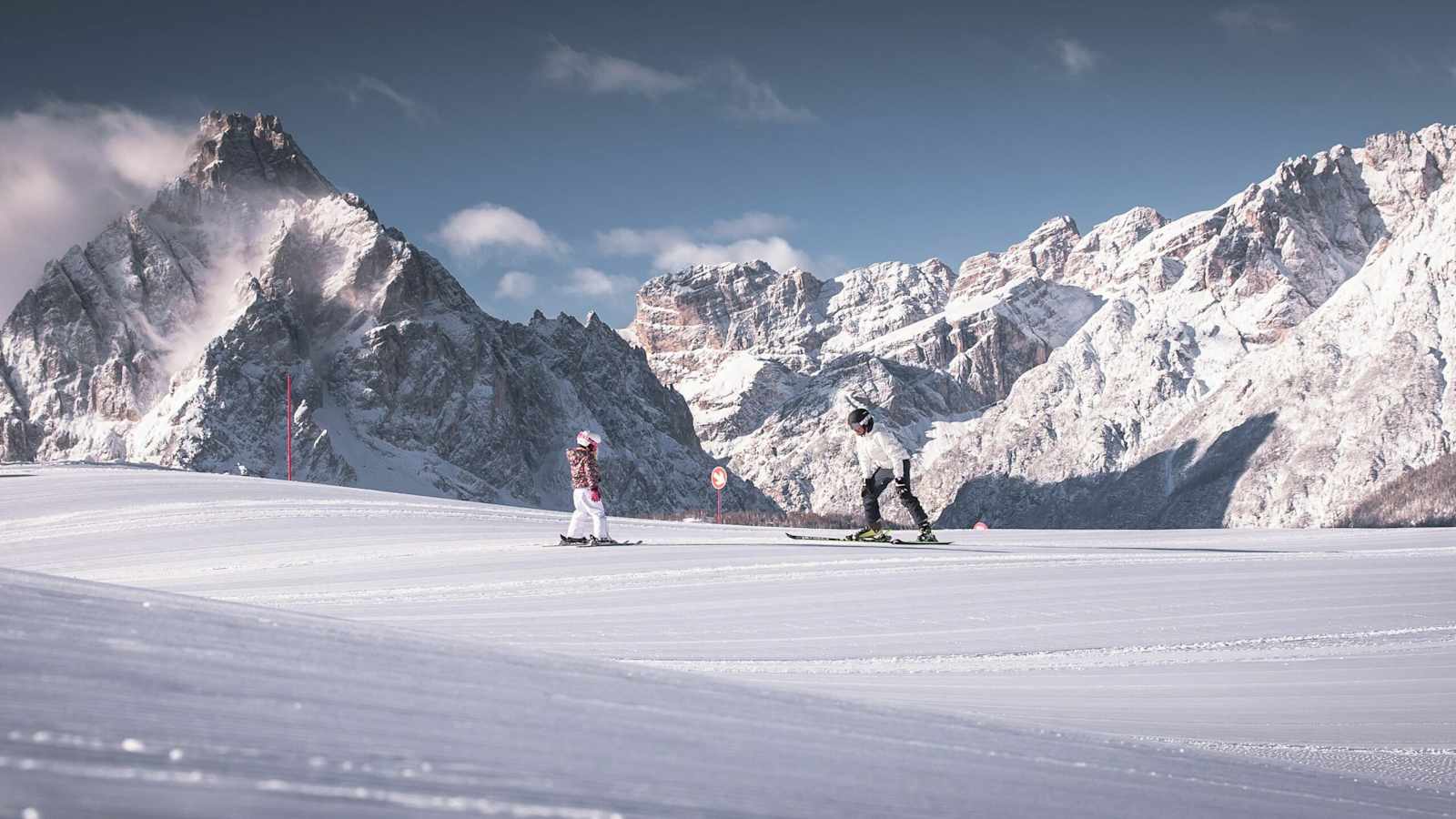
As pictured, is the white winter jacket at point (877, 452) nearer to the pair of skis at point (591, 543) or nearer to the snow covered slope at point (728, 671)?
the snow covered slope at point (728, 671)

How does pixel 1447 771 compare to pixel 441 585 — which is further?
pixel 441 585

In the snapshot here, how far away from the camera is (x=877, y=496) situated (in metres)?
17.3

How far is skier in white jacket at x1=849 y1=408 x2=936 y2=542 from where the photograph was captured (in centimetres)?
1684

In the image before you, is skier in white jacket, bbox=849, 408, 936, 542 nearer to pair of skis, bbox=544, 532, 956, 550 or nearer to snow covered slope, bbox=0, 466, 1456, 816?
pair of skis, bbox=544, 532, 956, 550

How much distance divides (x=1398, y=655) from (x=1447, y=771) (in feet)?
11.3

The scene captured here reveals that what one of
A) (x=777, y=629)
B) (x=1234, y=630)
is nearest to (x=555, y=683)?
(x=777, y=629)

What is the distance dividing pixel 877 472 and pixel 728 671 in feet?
Result: 33.7

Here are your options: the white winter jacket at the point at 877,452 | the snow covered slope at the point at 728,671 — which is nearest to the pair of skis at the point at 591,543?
the snow covered slope at the point at 728,671

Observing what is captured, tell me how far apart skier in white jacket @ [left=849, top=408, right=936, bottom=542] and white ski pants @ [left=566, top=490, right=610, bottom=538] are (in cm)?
425

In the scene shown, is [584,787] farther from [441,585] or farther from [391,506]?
[391,506]

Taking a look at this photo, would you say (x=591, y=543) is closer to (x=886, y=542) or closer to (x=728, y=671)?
(x=886, y=542)

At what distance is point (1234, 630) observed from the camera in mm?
8781

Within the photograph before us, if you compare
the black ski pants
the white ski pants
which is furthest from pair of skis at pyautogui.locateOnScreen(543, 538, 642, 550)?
the black ski pants

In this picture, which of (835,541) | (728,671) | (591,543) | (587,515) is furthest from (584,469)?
(728,671)
